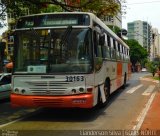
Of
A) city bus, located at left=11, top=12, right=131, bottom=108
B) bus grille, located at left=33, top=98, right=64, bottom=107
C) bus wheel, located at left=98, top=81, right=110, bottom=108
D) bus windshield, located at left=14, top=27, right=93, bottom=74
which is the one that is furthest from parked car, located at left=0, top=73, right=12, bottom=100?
bus grille, located at left=33, top=98, right=64, bottom=107

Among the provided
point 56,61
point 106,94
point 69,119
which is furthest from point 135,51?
point 56,61

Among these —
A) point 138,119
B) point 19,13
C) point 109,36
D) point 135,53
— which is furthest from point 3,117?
point 135,53

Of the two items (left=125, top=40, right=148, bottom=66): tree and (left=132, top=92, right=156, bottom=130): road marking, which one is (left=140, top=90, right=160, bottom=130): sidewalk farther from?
(left=125, top=40, right=148, bottom=66): tree

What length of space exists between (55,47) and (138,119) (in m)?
3.22

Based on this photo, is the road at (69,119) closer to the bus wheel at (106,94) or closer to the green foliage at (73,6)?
the bus wheel at (106,94)

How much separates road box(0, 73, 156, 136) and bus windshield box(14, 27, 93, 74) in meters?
1.49

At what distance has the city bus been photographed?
11938 mm

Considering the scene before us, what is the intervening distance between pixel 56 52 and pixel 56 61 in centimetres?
29

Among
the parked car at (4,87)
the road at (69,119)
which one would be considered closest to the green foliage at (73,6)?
the parked car at (4,87)

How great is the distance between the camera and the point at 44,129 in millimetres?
10703

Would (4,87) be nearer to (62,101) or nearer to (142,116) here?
(62,101)

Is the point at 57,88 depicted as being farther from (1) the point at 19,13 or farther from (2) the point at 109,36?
(1) the point at 19,13

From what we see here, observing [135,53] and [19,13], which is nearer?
[19,13]

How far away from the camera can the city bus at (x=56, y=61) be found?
1194 cm
